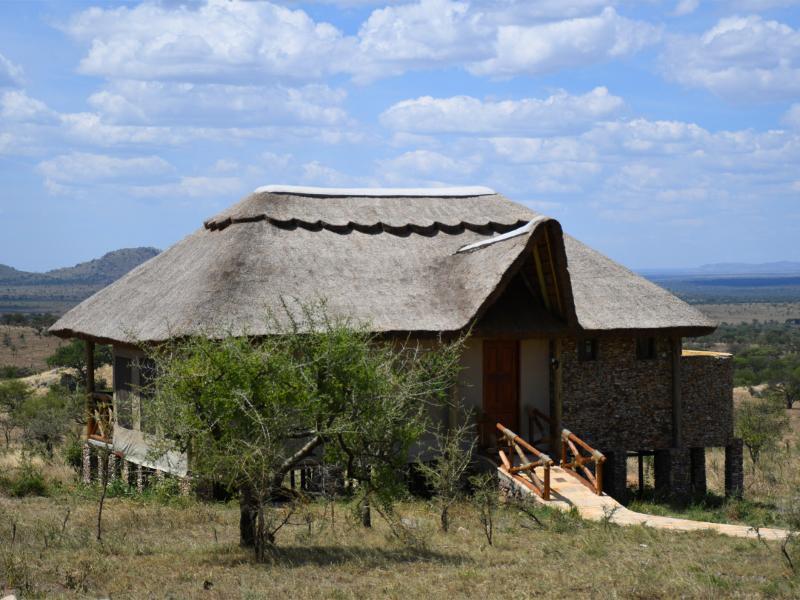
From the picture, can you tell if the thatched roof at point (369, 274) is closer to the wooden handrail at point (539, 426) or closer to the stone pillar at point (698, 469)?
the wooden handrail at point (539, 426)

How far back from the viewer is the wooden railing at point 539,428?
1845 cm

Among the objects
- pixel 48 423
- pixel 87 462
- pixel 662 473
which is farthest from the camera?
pixel 48 423

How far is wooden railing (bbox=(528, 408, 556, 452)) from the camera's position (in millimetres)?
18453

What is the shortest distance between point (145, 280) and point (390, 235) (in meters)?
4.65

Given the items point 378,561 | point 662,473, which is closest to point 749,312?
point 662,473

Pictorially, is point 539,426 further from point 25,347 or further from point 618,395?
point 25,347

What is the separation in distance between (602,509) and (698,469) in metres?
6.17

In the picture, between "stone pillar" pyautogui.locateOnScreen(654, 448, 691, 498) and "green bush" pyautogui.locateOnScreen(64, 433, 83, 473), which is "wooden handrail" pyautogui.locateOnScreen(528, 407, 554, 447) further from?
"green bush" pyautogui.locateOnScreen(64, 433, 83, 473)

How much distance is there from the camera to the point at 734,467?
20.3 metres

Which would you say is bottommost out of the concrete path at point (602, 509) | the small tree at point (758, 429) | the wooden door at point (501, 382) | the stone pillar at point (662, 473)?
the small tree at point (758, 429)

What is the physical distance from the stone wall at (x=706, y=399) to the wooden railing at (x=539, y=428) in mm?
2884

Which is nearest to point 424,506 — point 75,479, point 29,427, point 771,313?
point 75,479

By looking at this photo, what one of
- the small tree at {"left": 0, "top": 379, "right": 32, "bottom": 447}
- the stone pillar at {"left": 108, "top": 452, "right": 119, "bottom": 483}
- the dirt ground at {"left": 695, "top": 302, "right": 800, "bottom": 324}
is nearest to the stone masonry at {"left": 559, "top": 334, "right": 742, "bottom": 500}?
the stone pillar at {"left": 108, "top": 452, "right": 119, "bottom": 483}

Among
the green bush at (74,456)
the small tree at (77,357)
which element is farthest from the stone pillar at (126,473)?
the small tree at (77,357)
